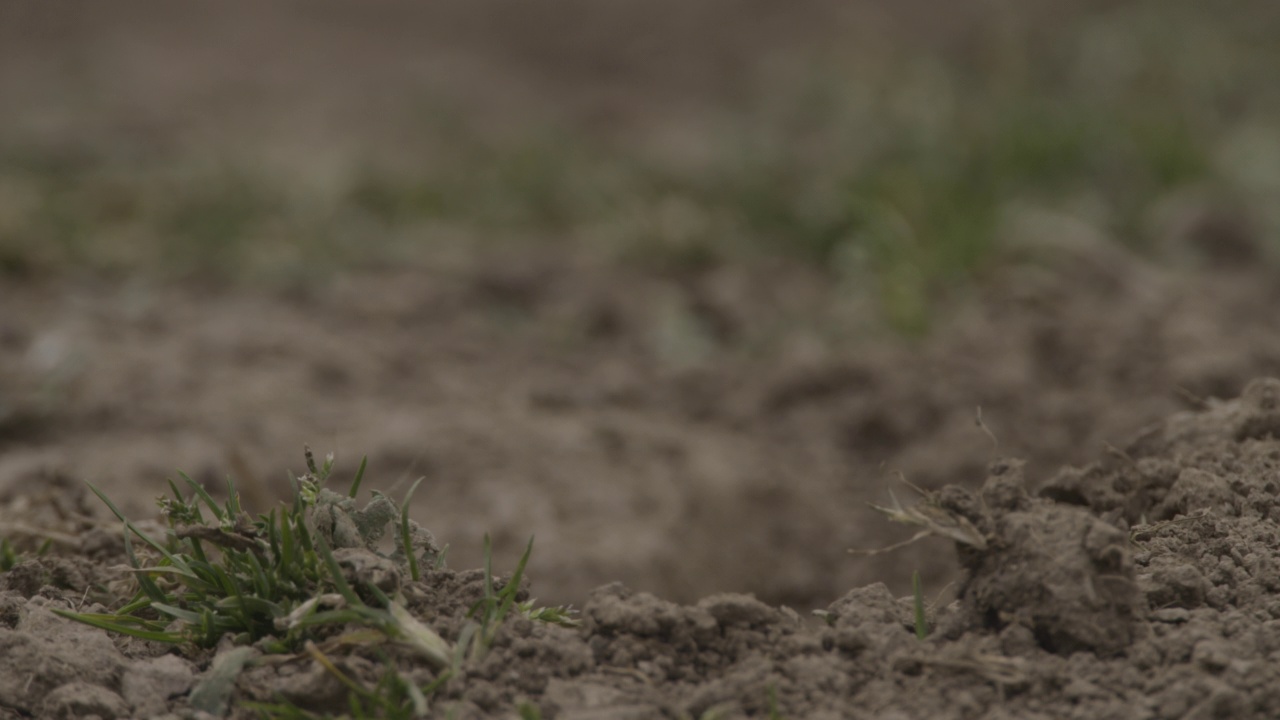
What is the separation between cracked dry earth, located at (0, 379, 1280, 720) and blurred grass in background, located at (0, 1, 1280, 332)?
221 centimetres

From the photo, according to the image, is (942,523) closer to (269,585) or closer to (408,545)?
(408,545)

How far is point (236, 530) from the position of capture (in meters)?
1.74

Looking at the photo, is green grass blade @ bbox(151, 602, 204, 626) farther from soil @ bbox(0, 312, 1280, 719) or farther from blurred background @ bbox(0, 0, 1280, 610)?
blurred background @ bbox(0, 0, 1280, 610)

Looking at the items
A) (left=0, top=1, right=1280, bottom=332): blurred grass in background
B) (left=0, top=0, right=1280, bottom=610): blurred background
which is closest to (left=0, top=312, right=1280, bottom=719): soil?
(left=0, top=0, right=1280, bottom=610): blurred background

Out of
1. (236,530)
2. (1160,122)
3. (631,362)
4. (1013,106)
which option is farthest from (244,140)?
(236,530)

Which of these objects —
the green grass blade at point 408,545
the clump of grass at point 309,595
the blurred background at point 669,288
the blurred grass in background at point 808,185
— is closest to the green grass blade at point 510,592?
the clump of grass at point 309,595

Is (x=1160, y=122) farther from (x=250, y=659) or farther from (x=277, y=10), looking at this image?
(x=277, y=10)

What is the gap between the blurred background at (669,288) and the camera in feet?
10.9

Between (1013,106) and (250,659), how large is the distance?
4533mm

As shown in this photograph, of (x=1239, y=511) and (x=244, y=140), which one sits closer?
(x=1239, y=511)

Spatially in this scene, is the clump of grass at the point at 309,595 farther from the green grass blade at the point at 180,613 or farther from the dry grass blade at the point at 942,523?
the dry grass blade at the point at 942,523

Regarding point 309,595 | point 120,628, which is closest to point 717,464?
point 309,595

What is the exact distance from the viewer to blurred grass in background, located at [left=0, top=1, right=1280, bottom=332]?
15.0ft

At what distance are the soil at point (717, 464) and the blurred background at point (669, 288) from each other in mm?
16
